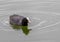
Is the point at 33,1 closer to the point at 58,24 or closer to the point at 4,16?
the point at 4,16

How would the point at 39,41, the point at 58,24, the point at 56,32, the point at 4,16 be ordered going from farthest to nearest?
1. the point at 4,16
2. the point at 58,24
3. the point at 56,32
4. the point at 39,41

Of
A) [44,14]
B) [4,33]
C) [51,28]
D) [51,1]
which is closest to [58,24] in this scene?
[51,28]

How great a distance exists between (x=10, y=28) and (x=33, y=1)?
14.2ft

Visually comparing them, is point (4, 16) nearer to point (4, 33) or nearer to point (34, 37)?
point (4, 33)

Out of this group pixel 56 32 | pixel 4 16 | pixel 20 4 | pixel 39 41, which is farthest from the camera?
pixel 20 4

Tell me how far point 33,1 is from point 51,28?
14.7 ft

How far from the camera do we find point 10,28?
1334cm

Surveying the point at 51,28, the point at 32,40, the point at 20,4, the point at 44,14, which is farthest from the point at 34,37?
the point at 20,4

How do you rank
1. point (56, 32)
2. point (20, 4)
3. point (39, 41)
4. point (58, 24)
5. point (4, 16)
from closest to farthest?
1. point (39, 41)
2. point (56, 32)
3. point (58, 24)
4. point (4, 16)
5. point (20, 4)

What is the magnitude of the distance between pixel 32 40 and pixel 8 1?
5.70 metres

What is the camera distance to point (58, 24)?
532 inches

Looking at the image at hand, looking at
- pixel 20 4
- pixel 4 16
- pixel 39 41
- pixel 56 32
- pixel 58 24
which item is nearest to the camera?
pixel 39 41

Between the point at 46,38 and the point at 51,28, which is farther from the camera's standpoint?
the point at 51,28

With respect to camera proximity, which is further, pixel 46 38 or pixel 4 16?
pixel 4 16
